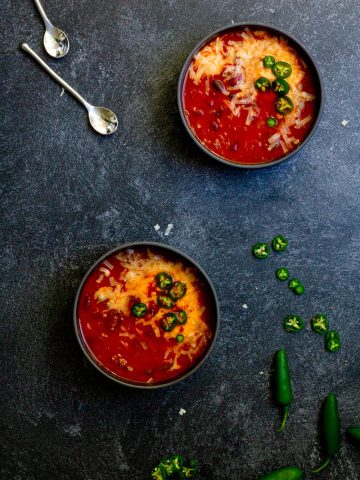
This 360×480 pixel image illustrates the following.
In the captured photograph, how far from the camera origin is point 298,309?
3.69 m

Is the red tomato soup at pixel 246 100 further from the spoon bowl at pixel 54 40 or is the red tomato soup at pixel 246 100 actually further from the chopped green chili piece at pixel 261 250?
the spoon bowl at pixel 54 40

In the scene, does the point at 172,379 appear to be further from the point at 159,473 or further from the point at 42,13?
the point at 42,13

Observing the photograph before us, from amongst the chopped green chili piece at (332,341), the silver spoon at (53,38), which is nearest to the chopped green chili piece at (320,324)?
the chopped green chili piece at (332,341)

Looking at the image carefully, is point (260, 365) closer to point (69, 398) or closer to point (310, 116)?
point (69, 398)

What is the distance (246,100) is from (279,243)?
0.84 m

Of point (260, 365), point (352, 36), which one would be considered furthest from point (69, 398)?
point (352, 36)

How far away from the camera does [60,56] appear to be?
11.8ft

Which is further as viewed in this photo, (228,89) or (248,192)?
(248,192)

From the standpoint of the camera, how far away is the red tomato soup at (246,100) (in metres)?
3.41

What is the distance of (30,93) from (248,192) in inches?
53.8

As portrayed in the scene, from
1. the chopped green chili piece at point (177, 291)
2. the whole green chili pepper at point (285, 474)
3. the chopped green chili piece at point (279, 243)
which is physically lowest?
the whole green chili pepper at point (285, 474)

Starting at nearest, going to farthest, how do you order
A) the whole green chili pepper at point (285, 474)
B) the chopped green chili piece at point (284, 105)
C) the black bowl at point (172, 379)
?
the black bowl at point (172, 379) < the chopped green chili piece at point (284, 105) < the whole green chili pepper at point (285, 474)

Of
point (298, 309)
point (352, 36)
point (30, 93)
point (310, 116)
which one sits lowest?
point (298, 309)

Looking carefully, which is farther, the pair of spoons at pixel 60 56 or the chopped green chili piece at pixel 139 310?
the pair of spoons at pixel 60 56
